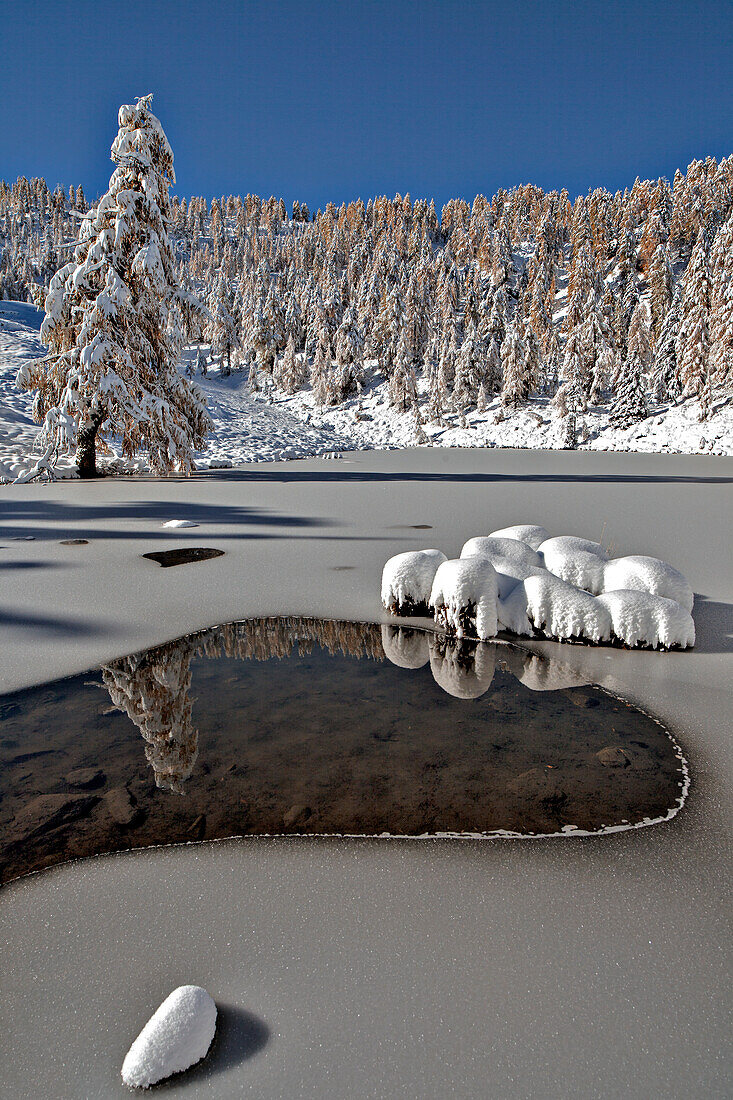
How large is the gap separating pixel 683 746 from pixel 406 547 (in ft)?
15.9

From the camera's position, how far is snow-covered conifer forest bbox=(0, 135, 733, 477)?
1243 inches

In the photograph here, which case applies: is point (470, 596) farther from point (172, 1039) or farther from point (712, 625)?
point (172, 1039)

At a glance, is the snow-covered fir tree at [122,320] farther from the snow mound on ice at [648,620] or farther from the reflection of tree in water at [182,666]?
the snow mound on ice at [648,620]

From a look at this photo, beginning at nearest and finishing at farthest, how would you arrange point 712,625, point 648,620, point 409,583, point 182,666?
point 182,666
point 648,620
point 712,625
point 409,583

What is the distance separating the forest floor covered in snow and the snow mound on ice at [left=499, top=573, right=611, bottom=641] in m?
14.7

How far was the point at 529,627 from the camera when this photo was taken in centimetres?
489

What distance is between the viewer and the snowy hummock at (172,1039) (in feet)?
5.22

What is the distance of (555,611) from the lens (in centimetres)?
483

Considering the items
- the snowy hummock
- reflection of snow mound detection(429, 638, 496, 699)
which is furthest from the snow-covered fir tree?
the snowy hummock

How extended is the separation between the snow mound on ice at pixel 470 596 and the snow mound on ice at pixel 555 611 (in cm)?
19

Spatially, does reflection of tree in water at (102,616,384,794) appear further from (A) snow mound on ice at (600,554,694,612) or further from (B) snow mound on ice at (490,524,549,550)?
(A) snow mound on ice at (600,554,694,612)

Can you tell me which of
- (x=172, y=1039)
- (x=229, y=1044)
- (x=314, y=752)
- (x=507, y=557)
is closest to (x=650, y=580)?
(x=507, y=557)

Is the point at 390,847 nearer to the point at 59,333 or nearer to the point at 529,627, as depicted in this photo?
the point at 529,627

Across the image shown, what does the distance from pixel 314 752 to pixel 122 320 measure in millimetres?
14537
